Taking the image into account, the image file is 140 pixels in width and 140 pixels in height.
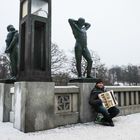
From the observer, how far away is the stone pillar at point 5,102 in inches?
335

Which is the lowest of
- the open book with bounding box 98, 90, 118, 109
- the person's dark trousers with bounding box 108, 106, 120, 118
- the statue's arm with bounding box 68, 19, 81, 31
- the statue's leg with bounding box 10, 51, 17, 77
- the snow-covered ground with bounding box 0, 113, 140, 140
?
the snow-covered ground with bounding box 0, 113, 140, 140

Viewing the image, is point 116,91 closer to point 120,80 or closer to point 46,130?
point 46,130

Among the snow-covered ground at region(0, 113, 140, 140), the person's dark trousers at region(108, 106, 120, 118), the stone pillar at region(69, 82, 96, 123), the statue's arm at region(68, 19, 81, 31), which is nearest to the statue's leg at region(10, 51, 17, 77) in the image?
the statue's arm at region(68, 19, 81, 31)

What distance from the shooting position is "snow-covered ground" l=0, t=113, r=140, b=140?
559 centimetres

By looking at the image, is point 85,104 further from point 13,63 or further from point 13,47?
point 13,47

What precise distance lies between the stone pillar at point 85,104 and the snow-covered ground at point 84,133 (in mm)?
501

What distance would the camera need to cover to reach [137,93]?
410 inches

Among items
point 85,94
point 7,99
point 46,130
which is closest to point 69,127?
point 46,130

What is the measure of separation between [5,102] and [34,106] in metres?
2.63

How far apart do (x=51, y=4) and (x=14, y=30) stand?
2640 mm

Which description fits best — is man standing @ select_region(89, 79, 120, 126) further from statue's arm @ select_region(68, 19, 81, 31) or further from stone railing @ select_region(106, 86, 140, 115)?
statue's arm @ select_region(68, 19, 81, 31)

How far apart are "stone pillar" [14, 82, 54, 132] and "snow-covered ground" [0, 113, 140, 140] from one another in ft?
0.85

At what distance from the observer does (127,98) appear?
9773 millimetres

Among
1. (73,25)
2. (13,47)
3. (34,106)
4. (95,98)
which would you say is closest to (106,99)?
(95,98)
